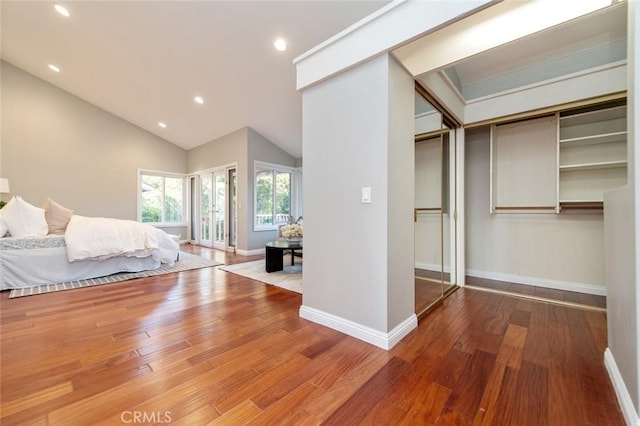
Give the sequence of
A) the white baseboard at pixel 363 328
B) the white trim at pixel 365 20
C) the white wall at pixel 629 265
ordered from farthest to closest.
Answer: the white baseboard at pixel 363 328, the white trim at pixel 365 20, the white wall at pixel 629 265

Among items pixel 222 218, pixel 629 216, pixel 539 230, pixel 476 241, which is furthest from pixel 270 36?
pixel 222 218

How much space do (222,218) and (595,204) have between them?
657cm

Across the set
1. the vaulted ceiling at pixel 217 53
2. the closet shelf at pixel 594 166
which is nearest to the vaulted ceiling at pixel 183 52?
the vaulted ceiling at pixel 217 53

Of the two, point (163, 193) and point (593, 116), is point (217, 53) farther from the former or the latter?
point (163, 193)

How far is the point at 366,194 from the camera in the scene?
190 cm

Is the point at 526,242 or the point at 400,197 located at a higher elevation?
the point at 400,197

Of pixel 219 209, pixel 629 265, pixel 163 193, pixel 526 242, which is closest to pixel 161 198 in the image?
pixel 163 193

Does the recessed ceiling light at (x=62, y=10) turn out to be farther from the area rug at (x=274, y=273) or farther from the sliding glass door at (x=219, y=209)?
the area rug at (x=274, y=273)

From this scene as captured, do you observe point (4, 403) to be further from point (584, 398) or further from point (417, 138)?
point (417, 138)

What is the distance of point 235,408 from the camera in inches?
48.7

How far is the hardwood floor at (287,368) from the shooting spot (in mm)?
1208

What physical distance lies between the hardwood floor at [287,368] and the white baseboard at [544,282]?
2.29ft

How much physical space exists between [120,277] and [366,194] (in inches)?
145

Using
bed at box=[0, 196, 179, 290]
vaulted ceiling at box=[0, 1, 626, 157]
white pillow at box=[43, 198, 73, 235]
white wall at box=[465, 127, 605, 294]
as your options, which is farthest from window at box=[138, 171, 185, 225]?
white wall at box=[465, 127, 605, 294]
